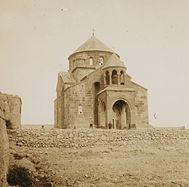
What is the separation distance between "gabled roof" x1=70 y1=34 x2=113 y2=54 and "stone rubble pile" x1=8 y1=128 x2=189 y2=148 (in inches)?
457

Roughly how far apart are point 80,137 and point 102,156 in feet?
5.37

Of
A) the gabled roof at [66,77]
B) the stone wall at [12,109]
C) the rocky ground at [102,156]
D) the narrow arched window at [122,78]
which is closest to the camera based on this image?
the stone wall at [12,109]

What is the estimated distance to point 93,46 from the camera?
27719mm

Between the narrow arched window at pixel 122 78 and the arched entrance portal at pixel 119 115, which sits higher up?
the narrow arched window at pixel 122 78

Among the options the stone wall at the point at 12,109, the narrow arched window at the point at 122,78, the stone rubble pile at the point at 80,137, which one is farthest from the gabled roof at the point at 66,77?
the stone wall at the point at 12,109

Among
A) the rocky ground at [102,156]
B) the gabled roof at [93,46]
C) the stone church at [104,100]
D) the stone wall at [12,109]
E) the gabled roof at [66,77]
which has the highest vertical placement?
the gabled roof at [93,46]

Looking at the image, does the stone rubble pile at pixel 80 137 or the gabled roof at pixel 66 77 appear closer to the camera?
the stone rubble pile at pixel 80 137

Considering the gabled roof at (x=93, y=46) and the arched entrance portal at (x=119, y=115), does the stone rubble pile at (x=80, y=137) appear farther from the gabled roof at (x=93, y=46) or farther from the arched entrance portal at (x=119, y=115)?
the gabled roof at (x=93, y=46)

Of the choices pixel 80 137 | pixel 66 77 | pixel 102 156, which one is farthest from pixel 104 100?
pixel 102 156

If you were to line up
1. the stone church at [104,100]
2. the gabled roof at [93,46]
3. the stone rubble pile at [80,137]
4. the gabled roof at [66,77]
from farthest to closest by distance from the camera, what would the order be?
the gabled roof at [93,46], the gabled roof at [66,77], the stone church at [104,100], the stone rubble pile at [80,137]

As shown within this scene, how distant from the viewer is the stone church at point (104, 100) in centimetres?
2320

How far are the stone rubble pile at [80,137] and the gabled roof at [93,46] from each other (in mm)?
11612

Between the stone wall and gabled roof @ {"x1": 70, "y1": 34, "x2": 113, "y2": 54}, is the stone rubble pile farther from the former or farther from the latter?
gabled roof @ {"x1": 70, "y1": 34, "x2": 113, "y2": 54}

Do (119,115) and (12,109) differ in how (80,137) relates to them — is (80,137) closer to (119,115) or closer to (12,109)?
(12,109)
